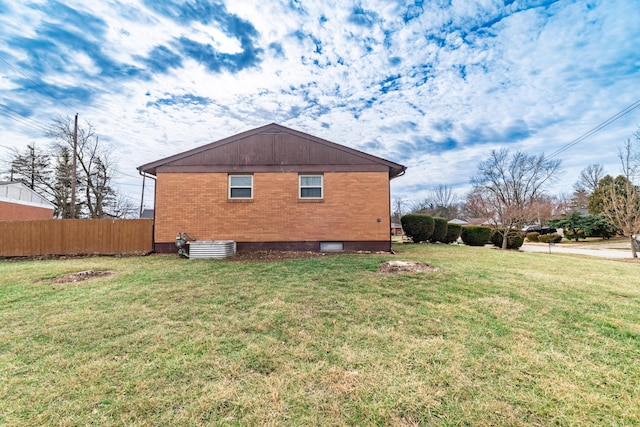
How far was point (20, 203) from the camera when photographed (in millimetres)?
21984

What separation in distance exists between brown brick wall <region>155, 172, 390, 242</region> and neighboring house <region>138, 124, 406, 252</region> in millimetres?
37

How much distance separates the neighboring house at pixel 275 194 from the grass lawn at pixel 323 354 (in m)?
5.12

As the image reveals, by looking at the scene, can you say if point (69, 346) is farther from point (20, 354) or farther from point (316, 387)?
point (316, 387)

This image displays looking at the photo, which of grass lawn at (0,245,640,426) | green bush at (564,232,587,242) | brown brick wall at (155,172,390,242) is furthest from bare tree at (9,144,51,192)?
green bush at (564,232,587,242)

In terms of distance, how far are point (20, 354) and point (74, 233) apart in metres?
10.3

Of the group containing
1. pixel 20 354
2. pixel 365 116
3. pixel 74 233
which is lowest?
pixel 20 354

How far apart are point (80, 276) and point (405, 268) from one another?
7.93 m

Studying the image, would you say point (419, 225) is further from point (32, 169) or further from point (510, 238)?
point (32, 169)

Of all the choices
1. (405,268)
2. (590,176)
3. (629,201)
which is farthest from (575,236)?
(405,268)

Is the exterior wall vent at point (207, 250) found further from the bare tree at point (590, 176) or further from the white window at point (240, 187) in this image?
the bare tree at point (590, 176)

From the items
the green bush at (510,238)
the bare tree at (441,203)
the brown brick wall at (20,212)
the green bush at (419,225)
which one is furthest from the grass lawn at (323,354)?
the bare tree at (441,203)

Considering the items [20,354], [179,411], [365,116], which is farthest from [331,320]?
[365,116]

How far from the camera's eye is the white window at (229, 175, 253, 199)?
34.6 feet

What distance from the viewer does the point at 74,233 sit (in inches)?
420
